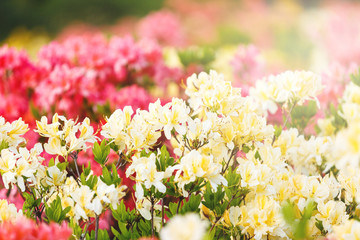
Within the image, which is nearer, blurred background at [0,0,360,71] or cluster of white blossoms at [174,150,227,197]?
cluster of white blossoms at [174,150,227,197]

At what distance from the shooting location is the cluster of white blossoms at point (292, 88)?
1232 millimetres

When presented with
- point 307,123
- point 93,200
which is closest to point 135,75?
point 307,123

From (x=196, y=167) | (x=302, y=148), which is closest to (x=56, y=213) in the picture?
(x=196, y=167)

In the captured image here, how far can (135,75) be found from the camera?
2338 millimetres

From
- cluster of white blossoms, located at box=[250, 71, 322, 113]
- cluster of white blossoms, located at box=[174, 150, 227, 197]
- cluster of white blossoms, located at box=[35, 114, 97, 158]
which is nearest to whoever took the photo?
cluster of white blossoms, located at box=[174, 150, 227, 197]

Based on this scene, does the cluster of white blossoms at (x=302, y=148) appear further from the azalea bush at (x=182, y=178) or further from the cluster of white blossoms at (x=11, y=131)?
the cluster of white blossoms at (x=11, y=131)

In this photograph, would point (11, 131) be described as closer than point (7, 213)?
No

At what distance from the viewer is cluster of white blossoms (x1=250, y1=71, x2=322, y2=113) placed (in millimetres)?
1232

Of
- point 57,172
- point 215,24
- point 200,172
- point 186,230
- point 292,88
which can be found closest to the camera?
point 186,230

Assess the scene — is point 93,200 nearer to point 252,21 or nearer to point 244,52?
point 244,52

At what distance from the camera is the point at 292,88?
4.08 ft

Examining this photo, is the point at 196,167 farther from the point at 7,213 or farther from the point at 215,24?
the point at 215,24

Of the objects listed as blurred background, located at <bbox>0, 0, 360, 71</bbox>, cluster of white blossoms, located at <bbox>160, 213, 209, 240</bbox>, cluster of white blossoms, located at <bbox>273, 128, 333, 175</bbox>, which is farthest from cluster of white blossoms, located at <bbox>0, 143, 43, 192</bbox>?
blurred background, located at <bbox>0, 0, 360, 71</bbox>

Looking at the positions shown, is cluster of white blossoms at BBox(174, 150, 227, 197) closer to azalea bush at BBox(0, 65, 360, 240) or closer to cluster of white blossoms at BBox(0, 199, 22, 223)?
azalea bush at BBox(0, 65, 360, 240)
